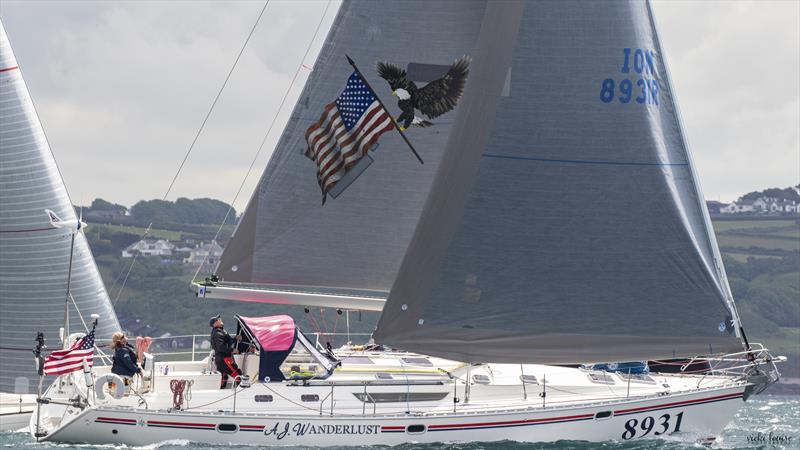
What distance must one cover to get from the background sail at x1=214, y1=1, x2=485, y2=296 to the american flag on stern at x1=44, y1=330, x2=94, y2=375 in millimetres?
3117

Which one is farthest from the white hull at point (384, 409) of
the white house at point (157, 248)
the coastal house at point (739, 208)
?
the coastal house at point (739, 208)

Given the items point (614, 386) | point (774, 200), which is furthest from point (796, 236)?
point (614, 386)

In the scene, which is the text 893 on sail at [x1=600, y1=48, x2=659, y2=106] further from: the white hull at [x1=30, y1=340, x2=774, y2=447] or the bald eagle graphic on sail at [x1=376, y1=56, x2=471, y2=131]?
the white hull at [x1=30, y1=340, x2=774, y2=447]

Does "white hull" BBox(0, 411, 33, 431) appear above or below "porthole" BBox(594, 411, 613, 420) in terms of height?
below

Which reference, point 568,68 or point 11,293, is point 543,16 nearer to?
point 568,68

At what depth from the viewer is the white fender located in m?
19.1

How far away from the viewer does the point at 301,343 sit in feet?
66.4

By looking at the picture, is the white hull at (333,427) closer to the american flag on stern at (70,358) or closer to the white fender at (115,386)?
the white fender at (115,386)

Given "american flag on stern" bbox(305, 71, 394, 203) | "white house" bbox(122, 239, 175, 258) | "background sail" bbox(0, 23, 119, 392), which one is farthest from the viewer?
"white house" bbox(122, 239, 175, 258)

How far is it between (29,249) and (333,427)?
7.87 m

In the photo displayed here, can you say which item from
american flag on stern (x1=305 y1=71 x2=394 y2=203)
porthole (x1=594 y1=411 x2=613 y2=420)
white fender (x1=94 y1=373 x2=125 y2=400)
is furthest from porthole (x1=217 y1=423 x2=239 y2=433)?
porthole (x1=594 y1=411 x2=613 y2=420)

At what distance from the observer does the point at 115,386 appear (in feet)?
63.4

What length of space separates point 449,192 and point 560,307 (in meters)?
2.39

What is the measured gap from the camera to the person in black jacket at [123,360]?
64.8ft
